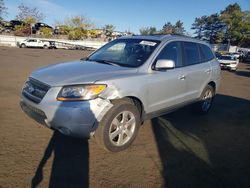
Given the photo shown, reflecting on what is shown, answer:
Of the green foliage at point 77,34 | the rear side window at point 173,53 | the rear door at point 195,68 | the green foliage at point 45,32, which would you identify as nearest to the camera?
the rear side window at point 173,53

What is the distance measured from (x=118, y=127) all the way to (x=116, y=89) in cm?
61

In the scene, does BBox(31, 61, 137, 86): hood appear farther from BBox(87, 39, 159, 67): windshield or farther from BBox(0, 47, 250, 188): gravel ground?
BBox(0, 47, 250, 188): gravel ground

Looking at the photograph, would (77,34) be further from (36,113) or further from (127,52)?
(36,113)

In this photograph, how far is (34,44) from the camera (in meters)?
38.2

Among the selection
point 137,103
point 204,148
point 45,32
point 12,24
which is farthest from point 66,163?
point 12,24

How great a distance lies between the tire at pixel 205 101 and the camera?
5.65 metres

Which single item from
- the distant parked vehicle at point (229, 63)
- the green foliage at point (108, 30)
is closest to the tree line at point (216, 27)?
the green foliage at point (108, 30)

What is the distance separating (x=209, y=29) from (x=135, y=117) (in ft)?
344

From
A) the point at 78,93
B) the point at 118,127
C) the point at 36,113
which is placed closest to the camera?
the point at 78,93

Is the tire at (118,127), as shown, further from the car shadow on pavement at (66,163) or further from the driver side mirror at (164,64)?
the driver side mirror at (164,64)

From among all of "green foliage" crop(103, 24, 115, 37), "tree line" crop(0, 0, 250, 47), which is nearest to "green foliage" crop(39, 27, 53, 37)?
"tree line" crop(0, 0, 250, 47)

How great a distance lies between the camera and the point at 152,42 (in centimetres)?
441

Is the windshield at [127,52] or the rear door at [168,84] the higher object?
the windshield at [127,52]

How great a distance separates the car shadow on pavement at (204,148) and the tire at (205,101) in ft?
0.52
